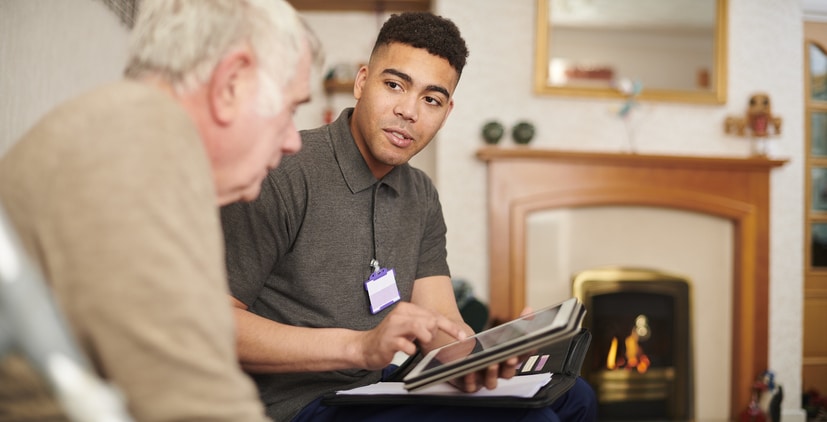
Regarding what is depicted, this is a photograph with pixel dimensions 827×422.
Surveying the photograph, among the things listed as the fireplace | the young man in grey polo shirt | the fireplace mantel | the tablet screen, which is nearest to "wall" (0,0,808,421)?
the fireplace mantel

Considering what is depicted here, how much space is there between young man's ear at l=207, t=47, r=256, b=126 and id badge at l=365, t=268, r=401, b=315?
67cm

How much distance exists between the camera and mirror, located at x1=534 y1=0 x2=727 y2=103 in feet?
12.6

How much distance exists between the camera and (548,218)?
3791mm

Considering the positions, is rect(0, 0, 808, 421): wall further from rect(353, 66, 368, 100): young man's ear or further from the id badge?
the id badge

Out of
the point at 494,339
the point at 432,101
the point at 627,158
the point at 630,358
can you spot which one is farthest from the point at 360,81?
the point at 630,358

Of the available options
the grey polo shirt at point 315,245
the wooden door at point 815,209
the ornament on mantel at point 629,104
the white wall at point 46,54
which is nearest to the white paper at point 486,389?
the grey polo shirt at point 315,245

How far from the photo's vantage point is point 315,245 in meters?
1.32

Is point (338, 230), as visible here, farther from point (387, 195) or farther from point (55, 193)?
point (55, 193)

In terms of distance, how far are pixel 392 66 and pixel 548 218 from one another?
7.99 feet

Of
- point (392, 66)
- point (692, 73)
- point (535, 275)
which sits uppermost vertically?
point (692, 73)

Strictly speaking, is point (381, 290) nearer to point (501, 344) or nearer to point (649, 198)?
point (501, 344)

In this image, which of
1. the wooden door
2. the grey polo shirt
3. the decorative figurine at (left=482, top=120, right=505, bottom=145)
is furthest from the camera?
the wooden door

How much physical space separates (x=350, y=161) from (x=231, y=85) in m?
0.70

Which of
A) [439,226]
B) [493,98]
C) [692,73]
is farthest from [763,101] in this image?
[439,226]
